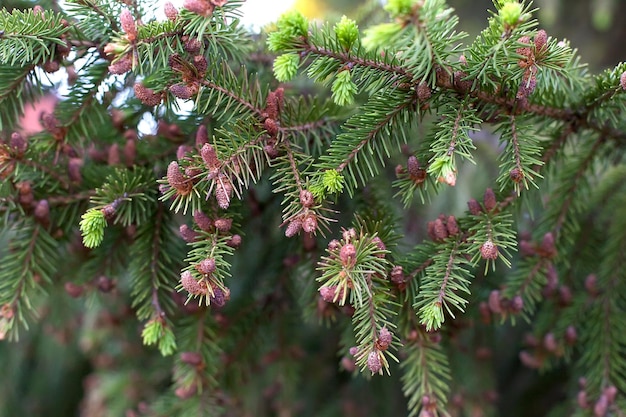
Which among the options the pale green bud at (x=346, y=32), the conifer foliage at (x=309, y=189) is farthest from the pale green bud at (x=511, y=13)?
the pale green bud at (x=346, y=32)

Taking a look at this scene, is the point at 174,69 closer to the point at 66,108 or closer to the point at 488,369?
the point at 66,108

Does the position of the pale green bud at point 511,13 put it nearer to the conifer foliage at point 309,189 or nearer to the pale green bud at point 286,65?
the conifer foliage at point 309,189

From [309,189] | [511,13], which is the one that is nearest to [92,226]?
[309,189]

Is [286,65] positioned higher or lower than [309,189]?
higher

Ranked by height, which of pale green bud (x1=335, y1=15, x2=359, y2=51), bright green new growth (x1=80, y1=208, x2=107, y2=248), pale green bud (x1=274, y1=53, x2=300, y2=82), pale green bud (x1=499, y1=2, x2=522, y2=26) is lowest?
bright green new growth (x1=80, y1=208, x2=107, y2=248)

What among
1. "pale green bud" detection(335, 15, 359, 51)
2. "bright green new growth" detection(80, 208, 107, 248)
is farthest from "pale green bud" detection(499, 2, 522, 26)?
"bright green new growth" detection(80, 208, 107, 248)

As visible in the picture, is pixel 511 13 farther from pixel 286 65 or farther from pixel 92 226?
pixel 92 226

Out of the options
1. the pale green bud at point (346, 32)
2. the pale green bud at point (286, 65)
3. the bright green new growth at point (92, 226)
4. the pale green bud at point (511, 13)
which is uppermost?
the pale green bud at point (346, 32)

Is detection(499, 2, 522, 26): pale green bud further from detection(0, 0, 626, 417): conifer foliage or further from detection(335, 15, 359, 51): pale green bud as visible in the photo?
detection(335, 15, 359, 51): pale green bud

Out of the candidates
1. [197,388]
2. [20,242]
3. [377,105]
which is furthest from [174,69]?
[197,388]
